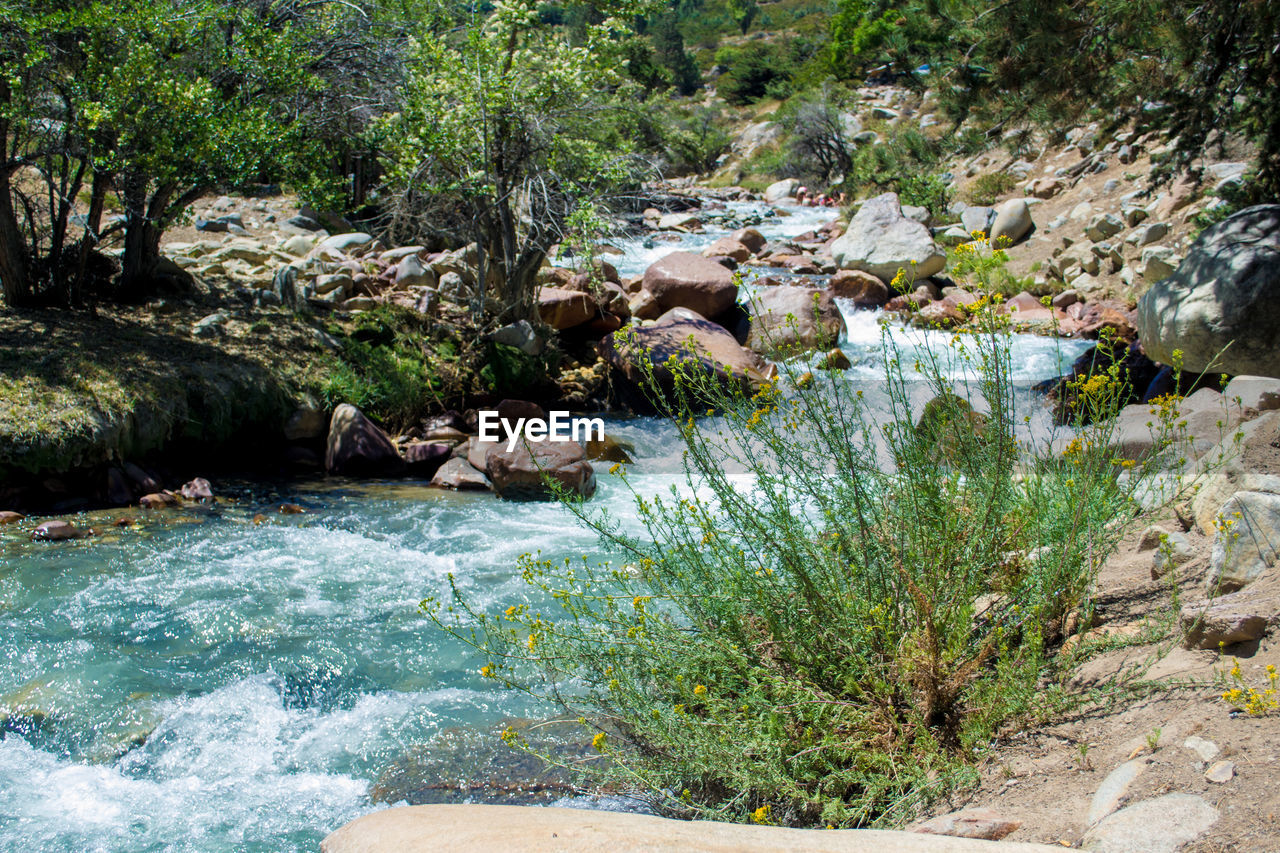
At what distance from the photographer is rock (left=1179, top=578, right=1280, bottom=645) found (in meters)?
2.62

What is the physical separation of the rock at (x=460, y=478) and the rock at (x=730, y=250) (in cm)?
893

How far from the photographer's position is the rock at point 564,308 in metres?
10.9

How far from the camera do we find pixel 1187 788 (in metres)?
2.10

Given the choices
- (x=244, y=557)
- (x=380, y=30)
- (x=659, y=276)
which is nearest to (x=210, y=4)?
(x=380, y=30)

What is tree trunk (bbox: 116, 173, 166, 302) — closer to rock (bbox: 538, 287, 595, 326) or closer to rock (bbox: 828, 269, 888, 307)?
rock (bbox: 538, 287, 595, 326)

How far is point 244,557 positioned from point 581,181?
5.74 meters

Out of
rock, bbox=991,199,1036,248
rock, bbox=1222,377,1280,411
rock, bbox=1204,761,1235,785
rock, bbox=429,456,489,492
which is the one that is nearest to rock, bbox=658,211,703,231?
rock, bbox=991,199,1036,248

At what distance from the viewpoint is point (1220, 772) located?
2.10m

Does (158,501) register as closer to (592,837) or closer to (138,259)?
(138,259)

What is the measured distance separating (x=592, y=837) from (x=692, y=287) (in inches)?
404

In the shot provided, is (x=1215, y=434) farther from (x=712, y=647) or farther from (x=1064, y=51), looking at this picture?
(x=712, y=647)

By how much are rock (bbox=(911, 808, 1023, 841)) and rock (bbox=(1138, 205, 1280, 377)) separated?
592 centimetres

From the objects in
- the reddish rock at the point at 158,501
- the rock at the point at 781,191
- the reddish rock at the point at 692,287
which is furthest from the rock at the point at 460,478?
the rock at the point at 781,191

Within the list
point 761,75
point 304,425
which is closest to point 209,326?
point 304,425
